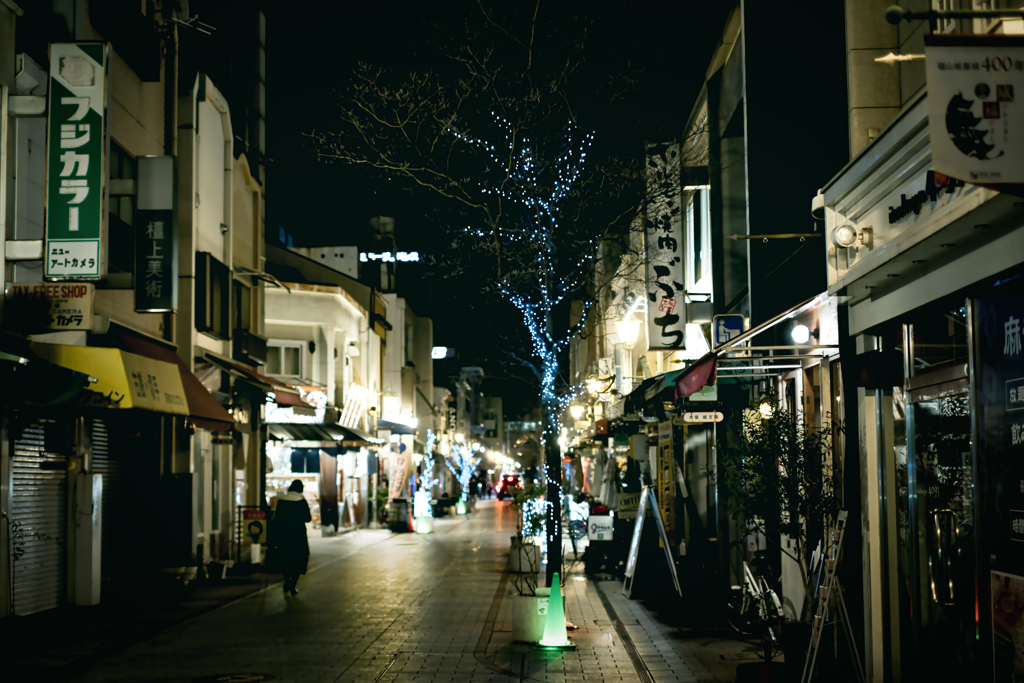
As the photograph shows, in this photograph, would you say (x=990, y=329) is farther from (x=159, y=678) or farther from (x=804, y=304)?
(x=159, y=678)

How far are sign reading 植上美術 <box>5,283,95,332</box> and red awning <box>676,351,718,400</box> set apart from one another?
7.44 m

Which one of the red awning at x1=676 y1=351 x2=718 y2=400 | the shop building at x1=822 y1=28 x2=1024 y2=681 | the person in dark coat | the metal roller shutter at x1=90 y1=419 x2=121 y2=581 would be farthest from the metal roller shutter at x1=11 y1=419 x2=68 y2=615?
the shop building at x1=822 y1=28 x2=1024 y2=681

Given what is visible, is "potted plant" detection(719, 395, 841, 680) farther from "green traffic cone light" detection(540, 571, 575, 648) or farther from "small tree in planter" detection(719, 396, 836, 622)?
"green traffic cone light" detection(540, 571, 575, 648)

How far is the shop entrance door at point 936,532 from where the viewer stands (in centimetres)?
761

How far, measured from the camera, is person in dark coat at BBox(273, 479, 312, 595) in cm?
1662

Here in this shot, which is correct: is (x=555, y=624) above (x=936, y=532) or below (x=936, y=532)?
below

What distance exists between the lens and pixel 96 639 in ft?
38.8

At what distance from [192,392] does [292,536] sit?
10.5 feet

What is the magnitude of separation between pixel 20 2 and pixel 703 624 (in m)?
12.6

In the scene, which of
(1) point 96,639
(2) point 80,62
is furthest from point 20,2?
(1) point 96,639

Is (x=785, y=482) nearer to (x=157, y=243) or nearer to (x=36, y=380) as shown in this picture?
(x=36, y=380)

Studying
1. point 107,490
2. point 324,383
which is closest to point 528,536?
point 107,490

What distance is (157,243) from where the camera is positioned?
14195mm

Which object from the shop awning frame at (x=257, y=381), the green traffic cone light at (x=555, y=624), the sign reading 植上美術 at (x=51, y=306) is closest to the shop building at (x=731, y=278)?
the green traffic cone light at (x=555, y=624)
